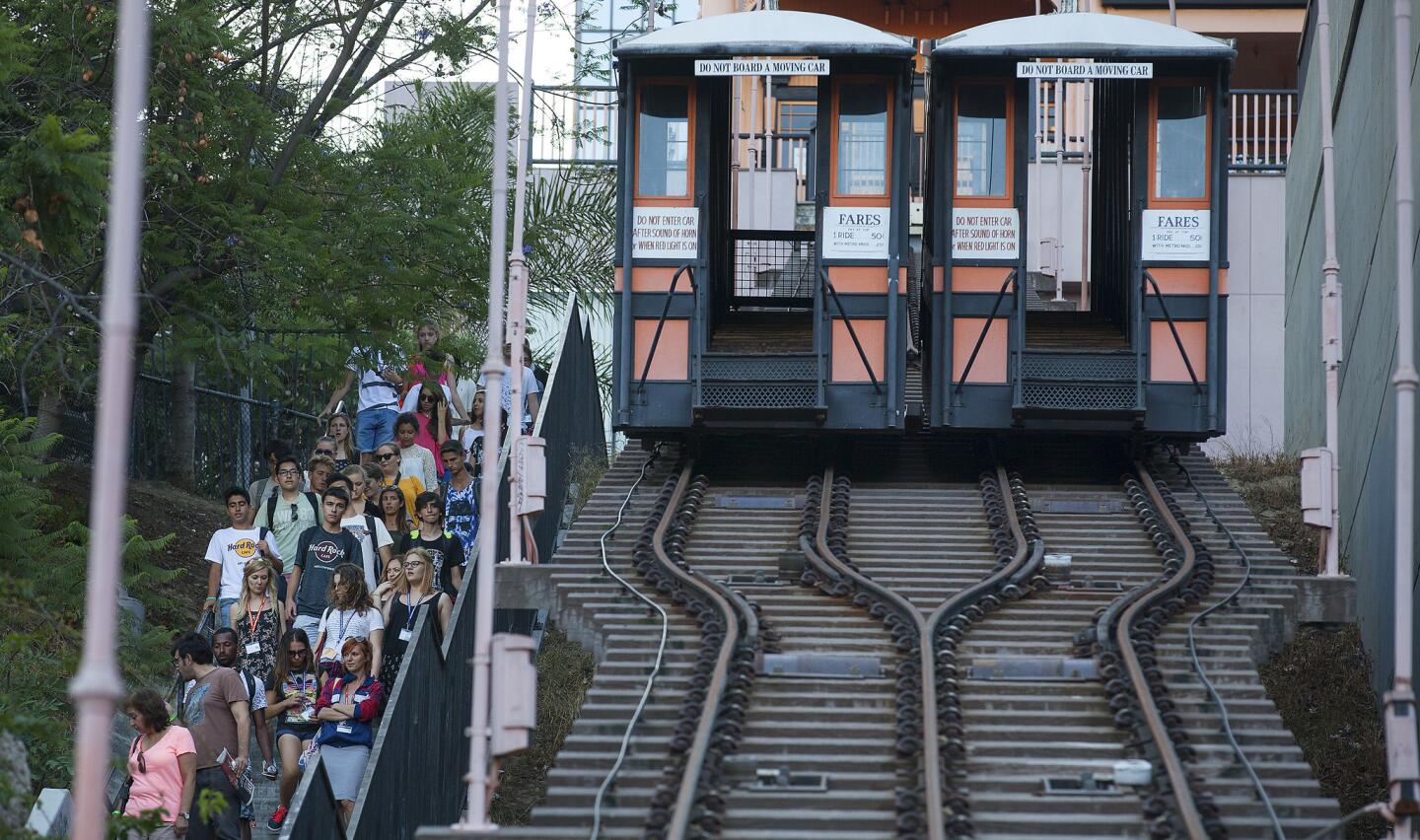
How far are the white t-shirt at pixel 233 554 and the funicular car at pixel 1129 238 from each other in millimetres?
5377

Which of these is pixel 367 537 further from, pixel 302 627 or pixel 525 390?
pixel 525 390

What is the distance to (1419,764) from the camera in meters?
9.52

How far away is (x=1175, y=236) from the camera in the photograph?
15875mm

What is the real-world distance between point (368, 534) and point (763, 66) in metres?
4.58

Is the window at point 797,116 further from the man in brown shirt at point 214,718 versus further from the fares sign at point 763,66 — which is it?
the man in brown shirt at point 214,718

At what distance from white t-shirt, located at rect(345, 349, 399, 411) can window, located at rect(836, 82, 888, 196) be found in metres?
4.59

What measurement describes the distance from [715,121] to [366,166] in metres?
3.86

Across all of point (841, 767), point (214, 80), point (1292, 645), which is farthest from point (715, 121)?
point (841, 767)

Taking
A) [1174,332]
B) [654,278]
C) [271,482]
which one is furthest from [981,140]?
[271,482]

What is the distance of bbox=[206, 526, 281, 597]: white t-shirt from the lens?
557 inches

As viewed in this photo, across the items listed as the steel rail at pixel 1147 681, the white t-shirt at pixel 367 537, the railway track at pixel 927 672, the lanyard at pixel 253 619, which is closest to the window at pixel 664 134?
the railway track at pixel 927 672

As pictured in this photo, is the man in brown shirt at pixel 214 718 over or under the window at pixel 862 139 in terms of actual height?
under

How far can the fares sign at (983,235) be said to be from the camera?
52.7ft

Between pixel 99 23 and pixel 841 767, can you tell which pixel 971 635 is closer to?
pixel 841 767
